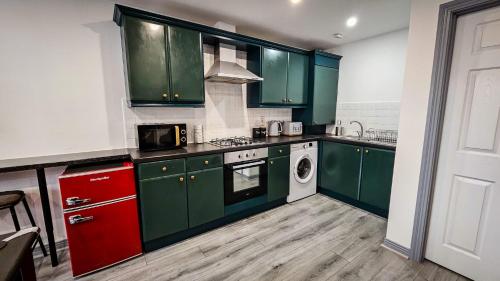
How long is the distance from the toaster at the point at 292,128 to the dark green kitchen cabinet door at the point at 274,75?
429 mm

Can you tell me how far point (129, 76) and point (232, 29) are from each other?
4.30 ft

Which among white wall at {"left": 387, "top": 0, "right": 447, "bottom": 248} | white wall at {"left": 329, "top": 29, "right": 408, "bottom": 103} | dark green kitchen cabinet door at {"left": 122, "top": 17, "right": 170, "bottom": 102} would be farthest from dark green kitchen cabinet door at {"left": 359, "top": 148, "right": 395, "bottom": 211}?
dark green kitchen cabinet door at {"left": 122, "top": 17, "right": 170, "bottom": 102}

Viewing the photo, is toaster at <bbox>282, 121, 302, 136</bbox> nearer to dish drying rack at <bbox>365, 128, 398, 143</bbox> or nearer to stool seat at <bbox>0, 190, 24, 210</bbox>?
dish drying rack at <bbox>365, 128, 398, 143</bbox>

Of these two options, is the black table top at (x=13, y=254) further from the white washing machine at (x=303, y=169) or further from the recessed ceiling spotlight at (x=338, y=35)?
the recessed ceiling spotlight at (x=338, y=35)

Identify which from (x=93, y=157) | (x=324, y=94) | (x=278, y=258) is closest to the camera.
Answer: (x=93, y=157)

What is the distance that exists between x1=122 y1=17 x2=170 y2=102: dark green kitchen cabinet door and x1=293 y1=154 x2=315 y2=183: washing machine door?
80.1 inches

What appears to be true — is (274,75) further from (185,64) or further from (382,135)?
(382,135)

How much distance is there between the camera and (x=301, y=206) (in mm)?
2957

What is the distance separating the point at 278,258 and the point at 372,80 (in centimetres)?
278

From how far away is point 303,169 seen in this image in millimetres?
3225

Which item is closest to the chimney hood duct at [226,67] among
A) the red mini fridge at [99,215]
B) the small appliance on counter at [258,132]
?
the small appliance on counter at [258,132]

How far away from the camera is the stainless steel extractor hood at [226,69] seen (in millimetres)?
2398

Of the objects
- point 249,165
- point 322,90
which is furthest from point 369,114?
point 249,165

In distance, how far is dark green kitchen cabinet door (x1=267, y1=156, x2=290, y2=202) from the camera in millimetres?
2734
